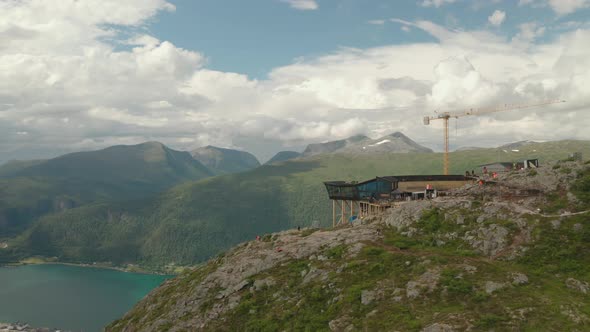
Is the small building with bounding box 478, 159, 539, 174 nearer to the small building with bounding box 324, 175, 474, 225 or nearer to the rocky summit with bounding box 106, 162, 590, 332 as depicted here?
the small building with bounding box 324, 175, 474, 225

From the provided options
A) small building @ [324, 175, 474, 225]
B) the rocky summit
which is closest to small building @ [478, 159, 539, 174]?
small building @ [324, 175, 474, 225]

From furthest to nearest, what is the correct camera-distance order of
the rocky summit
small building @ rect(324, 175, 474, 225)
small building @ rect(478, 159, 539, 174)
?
1. small building @ rect(324, 175, 474, 225)
2. small building @ rect(478, 159, 539, 174)
3. the rocky summit

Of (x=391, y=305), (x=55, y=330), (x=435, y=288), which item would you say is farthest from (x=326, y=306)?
(x=55, y=330)

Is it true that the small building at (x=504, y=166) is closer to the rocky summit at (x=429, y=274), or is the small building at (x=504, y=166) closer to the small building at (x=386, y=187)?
the small building at (x=386, y=187)

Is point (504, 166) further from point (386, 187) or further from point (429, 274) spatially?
point (429, 274)

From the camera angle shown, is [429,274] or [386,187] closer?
[429,274]

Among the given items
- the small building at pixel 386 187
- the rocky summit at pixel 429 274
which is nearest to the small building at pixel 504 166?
the small building at pixel 386 187

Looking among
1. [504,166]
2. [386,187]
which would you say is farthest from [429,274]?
[504,166]

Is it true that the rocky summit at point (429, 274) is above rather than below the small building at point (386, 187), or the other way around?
below
